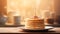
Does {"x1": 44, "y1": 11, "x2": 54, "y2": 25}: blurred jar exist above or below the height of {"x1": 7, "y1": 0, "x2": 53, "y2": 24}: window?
below

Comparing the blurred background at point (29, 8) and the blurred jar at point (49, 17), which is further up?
the blurred background at point (29, 8)

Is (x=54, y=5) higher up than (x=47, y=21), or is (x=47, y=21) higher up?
(x=54, y=5)

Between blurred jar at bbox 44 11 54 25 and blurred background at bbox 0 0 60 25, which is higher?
blurred background at bbox 0 0 60 25

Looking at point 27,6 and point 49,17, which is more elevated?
point 27,6

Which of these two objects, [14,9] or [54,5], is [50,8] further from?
[14,9]

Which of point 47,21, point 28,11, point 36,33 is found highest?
point 28,11

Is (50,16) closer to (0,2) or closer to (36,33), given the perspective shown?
(0,2)

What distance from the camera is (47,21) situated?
4.58 ft

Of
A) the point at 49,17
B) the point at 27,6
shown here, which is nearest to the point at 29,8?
the point at 27,6

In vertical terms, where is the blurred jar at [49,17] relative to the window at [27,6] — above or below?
below

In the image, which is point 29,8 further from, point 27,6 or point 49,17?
point 49,17

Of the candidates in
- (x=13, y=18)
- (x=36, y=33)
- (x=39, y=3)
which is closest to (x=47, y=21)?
(x=39, y=3)

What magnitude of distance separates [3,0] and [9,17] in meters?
0.15

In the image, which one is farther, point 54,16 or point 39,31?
point 54,16
